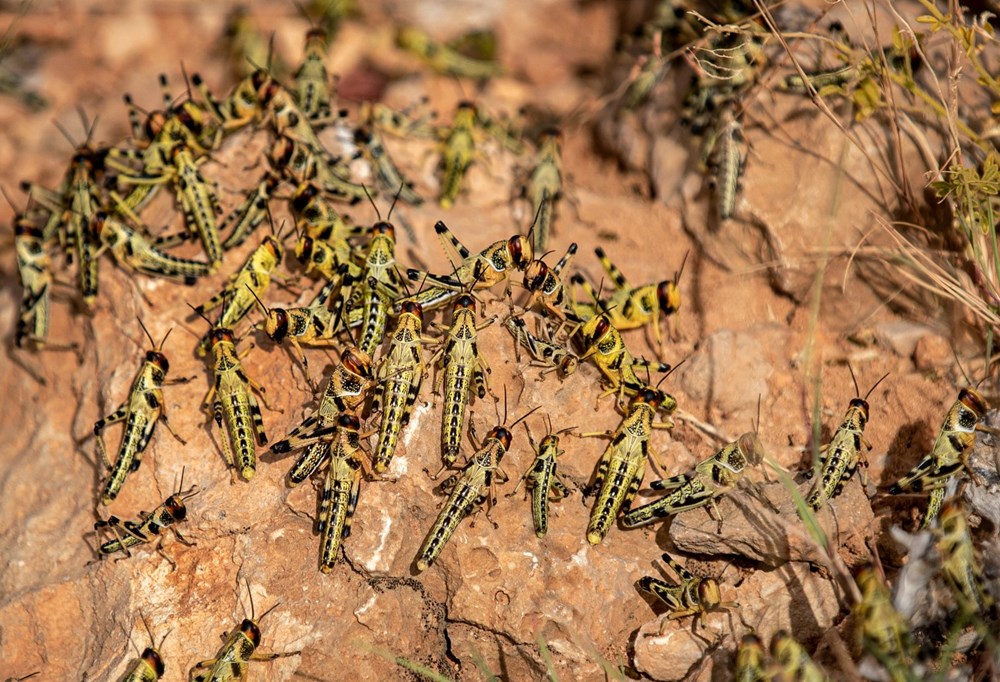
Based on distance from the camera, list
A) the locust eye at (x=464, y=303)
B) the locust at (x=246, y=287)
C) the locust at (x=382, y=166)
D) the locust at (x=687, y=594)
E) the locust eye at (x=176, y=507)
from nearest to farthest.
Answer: the locust at (x=687, y=594) < the locust eye at (x=176, y=507) < the locust eye at (x=464, y=303) < the locust at (x=246, y=287) < the locust at (x=382, y=166)

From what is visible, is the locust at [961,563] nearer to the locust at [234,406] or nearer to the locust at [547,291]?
the locust at [547,291]

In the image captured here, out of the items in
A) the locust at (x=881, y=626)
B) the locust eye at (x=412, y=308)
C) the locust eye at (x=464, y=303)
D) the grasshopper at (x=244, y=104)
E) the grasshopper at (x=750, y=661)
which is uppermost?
the grasshopper at (x=244, y=104)

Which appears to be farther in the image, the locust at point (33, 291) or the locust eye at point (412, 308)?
the locust at point (33, 291)

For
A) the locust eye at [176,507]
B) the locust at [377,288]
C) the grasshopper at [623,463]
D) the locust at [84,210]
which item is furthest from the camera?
the locust at [84,210]

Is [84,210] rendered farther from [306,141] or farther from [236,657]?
[236,657]

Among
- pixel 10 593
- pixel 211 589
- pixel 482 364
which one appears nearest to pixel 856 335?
pixel 482 364

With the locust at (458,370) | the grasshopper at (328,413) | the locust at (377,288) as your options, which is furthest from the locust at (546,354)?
the grasshopper at (328,413)

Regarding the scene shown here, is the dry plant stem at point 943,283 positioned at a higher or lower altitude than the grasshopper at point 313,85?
lower
